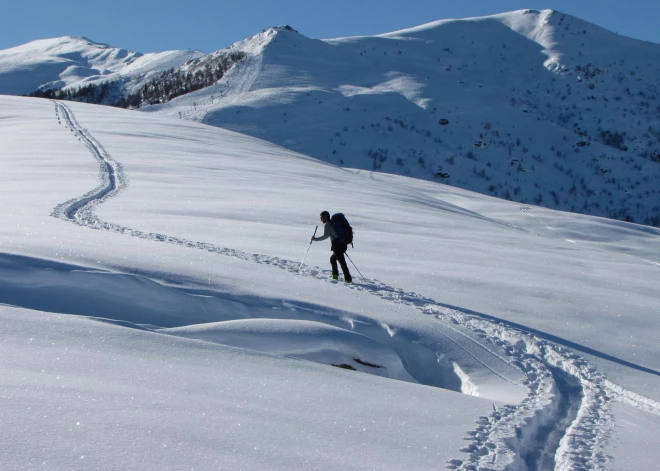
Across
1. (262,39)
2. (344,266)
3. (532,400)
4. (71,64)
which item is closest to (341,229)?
(344,266)

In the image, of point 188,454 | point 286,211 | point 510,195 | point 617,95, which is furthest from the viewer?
point 617,95

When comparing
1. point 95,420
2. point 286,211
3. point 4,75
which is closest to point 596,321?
point 95,420

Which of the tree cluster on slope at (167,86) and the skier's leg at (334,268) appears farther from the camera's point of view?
the tree cluster on slope at (167,86)

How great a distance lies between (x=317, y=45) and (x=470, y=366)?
74313 millimetres

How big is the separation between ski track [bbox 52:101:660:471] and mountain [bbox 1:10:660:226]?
34922mm

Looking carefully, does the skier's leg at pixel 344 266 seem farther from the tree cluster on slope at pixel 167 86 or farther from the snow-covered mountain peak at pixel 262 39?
the snow-covered mountain peak at pixel 262 39

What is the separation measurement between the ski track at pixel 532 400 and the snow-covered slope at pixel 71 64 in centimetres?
8233

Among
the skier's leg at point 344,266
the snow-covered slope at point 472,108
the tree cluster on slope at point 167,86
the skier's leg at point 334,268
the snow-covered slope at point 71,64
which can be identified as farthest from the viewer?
the snow-covered slope at point 71,64

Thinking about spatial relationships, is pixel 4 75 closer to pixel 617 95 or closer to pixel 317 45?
pixel 317 45

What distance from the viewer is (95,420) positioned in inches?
161

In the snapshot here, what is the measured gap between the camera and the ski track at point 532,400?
476 centimetres

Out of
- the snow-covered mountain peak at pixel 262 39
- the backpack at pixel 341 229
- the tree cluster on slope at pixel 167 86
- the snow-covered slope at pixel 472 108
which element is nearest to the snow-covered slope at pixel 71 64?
the tree cluster on slope at pixel 167 86

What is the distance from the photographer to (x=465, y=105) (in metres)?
60.2

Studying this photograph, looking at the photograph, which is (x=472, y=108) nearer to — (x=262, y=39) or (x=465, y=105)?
(x=465, y=105)
